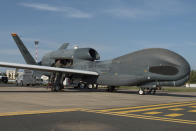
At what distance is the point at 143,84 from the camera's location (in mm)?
26156

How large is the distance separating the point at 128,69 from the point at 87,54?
777cm

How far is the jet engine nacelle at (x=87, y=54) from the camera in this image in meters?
32.9

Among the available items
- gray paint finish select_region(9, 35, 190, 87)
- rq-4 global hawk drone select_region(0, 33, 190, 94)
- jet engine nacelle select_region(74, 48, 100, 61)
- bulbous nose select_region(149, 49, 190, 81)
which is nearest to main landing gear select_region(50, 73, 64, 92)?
rq-4 global hawk drone select_region(0, 33, 190, 94)

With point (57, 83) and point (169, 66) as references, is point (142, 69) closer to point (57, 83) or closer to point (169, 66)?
point (169, 66)

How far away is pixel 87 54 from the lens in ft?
108

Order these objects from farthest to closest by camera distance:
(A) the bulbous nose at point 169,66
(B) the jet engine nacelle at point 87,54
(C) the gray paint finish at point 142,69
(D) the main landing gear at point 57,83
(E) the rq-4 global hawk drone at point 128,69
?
(B) the jet engine nacelle at point 87,54, (D) the main landing gear at point 57,83, (E) the rq-4 global hawk drone at point 128,69, (C) the gray paint finish at point 142,69, (A) the bulbous nose at point 169,66

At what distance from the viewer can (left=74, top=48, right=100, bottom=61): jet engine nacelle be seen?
3294 centimetres

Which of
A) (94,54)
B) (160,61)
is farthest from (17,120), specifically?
(94,54)

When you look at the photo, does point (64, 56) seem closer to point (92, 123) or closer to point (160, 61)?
point (160, 61)

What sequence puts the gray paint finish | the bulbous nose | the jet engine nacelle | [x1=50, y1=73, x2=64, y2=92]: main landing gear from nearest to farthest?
the bulbous nose
the gray paint finish
[x1=50, y1=73, x2=64, y2=92]: main landing gear
the jet engine nacelle

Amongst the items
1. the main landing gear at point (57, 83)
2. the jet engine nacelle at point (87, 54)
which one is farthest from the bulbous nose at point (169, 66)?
the main landing gear at point (57, 83)

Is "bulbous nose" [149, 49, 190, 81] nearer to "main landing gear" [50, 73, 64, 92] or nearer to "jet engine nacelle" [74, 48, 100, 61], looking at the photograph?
"jet engine nacelle" [74, 48, 100, 61]

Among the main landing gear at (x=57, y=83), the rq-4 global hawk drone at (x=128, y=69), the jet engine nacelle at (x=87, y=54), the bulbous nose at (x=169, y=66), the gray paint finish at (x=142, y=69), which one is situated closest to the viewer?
the bulbous nose at (x=169, y=66)

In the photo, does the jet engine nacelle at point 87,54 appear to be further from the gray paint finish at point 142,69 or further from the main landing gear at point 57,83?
the main landing gear at point 57,83
